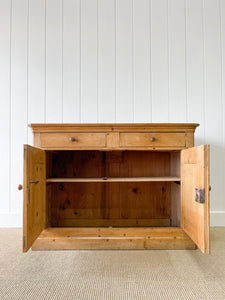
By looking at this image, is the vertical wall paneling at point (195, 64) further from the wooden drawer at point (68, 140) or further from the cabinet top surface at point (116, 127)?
the wooden drawer at point (68, 140)

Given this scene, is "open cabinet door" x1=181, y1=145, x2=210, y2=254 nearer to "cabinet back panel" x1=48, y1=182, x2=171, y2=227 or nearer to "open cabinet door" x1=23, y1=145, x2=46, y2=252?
"cabinet back panel" x1=48, y1=182, x2=171, y2=227

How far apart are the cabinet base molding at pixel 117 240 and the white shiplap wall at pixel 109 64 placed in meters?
0.79

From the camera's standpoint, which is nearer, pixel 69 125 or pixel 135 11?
pixel 69 125

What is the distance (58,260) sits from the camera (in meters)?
1.28

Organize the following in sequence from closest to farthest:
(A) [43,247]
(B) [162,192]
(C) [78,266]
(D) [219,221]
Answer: (C) [78,266], (A) [43,247], (B) [162,192], (D) [219,221]

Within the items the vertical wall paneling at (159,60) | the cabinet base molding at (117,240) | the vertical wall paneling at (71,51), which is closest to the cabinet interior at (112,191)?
the cabinet base molding at (117,240)

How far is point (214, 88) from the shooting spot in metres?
1.99

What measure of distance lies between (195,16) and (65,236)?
2105 millimetres

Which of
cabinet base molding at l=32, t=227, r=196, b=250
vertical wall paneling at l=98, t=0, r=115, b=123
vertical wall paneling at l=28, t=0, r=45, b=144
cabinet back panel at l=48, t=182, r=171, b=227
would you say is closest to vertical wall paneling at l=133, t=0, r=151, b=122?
vertical wall paneling at l=98, t=0, r=115, b=123

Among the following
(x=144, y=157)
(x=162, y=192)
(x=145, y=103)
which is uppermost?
(x=145, y=103)

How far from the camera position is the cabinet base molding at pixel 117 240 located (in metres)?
1.43

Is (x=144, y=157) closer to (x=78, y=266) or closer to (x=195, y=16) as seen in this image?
(x=78, y=266)

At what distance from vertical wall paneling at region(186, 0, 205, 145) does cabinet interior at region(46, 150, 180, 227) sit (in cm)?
46

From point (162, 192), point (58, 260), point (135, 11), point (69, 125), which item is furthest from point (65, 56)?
point (58, 260)
